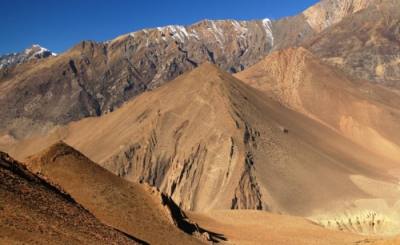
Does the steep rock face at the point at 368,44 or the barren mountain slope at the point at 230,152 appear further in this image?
the steep rock face at the point at 368,44

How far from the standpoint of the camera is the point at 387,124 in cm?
9381

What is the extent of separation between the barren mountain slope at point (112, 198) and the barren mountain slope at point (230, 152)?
105ft

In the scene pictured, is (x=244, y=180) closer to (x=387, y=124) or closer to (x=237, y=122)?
(x=237, y=122)

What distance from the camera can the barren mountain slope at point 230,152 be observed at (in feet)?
207

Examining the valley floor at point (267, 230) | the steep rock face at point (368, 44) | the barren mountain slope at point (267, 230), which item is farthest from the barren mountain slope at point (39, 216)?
the steep rock face at point (368, 44)

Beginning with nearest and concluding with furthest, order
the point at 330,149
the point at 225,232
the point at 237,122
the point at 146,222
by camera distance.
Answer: the point at 146,222, the point at 225,232, the point at 237,122, the point at 330,149

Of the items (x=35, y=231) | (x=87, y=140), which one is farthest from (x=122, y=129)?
(x=35, y=231)

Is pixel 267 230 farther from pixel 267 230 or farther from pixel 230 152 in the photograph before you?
pixel 230 152

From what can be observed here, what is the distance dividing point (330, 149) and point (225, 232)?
4338 centimetres

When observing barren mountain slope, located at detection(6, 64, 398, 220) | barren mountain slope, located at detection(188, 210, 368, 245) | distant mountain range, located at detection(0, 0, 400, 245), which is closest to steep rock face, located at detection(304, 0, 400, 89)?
distant mountain range, located at detection(0, 0, 400, 245)

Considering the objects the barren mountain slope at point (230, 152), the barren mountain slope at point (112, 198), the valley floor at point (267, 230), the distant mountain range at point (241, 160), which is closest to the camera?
the barren mountain slope at point (112, 198)

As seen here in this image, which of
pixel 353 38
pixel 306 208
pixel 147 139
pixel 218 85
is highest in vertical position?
pixel 353 38

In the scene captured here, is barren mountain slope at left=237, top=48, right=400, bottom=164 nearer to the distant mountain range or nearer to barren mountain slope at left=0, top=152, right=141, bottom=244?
the distant mountain range

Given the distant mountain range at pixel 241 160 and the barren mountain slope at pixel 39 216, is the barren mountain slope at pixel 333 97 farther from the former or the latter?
the barren mountain slope at pixel 39 216
